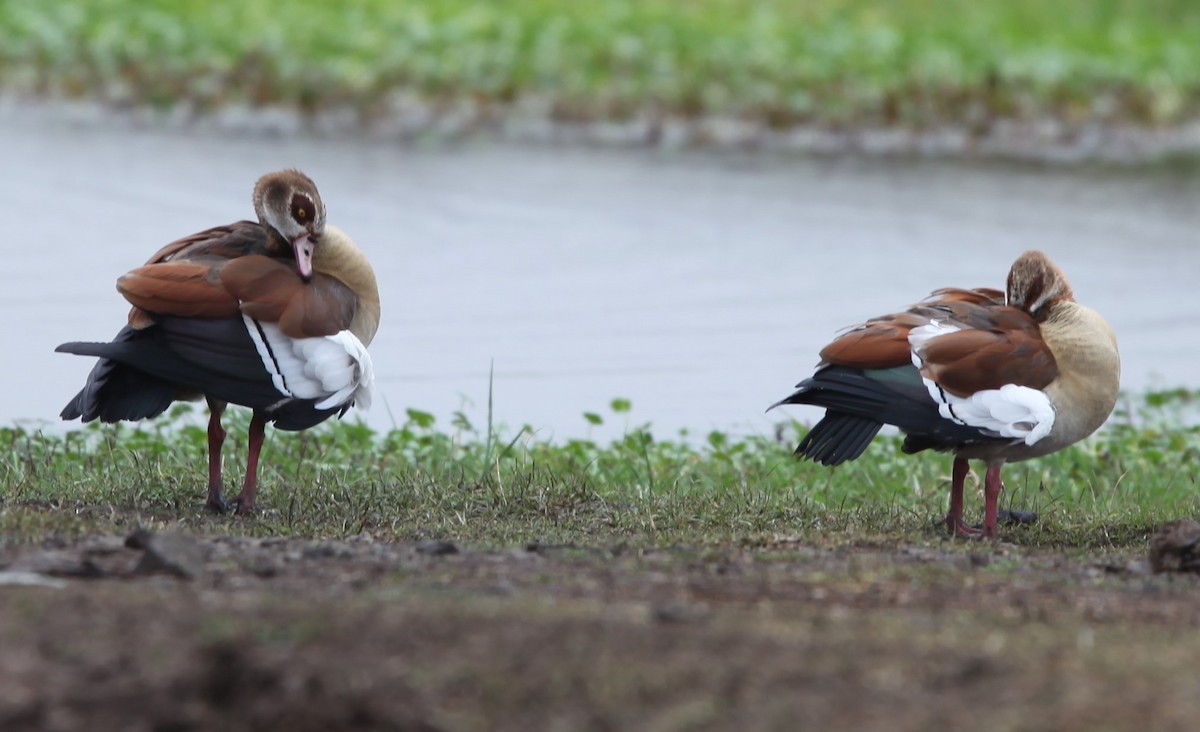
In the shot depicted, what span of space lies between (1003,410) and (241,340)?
8.45 feet

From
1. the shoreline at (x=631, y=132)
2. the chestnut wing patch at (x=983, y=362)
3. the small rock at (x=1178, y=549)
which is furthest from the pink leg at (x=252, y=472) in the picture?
the shoreline at (x=631, y=132)

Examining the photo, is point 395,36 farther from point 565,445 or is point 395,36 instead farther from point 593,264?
point 565,445

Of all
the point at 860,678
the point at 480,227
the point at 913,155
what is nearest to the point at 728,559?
the point at 860,678

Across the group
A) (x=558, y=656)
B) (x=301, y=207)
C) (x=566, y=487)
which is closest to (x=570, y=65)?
(x=566, y=487)

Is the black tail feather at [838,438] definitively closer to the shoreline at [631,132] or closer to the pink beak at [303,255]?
the pink beak at [303,255]

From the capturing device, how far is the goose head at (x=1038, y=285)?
6.53 meters

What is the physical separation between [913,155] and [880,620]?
13.8 metres

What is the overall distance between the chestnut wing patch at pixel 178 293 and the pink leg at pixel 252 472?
0.42m

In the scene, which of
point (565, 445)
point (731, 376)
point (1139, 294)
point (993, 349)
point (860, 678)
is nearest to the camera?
point (860, 678)

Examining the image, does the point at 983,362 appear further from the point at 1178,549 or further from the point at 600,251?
the point at 600,251

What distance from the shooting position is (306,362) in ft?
20.2

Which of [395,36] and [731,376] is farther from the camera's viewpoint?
[395,36]

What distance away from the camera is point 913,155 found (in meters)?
17.5

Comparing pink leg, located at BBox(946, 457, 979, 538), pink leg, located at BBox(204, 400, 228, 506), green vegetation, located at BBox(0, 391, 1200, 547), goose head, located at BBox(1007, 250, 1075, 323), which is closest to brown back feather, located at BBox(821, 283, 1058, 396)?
goose head, located at BBox(1007, 250, 1075, 323)
